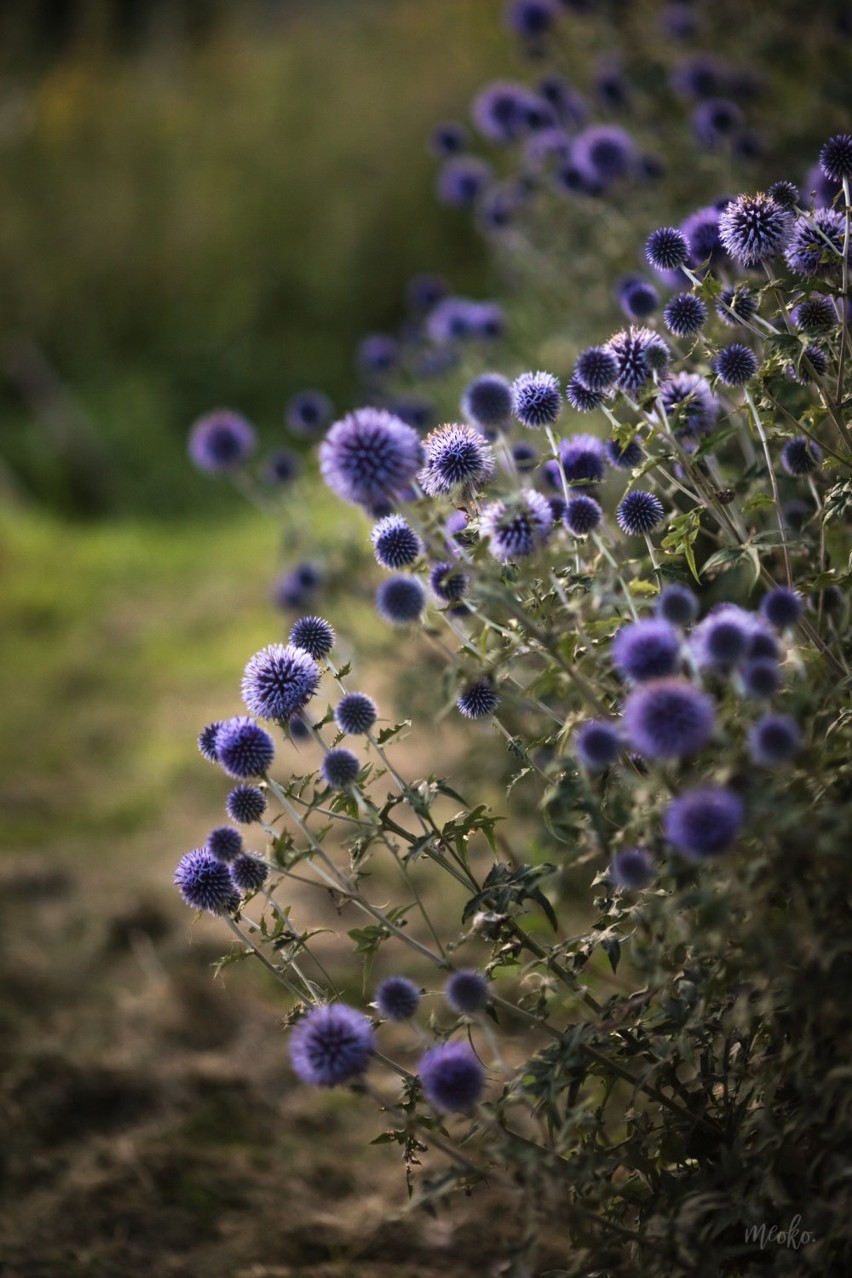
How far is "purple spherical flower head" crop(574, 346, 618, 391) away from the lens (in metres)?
1.96

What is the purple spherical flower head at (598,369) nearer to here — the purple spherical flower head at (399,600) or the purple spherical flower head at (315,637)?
the purple spherical flower head at (399,600)

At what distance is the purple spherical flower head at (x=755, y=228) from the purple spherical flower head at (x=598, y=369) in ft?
0.91

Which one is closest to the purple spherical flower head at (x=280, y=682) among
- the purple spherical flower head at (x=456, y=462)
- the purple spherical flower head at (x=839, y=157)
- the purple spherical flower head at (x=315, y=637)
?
the purple spherical flower head at (x=315, y=637)

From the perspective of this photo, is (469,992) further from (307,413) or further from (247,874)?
(307,413)

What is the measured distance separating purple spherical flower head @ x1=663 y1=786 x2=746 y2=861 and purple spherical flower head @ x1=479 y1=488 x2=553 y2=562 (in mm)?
496

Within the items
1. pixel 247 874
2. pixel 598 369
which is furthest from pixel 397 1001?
pixel 598 369

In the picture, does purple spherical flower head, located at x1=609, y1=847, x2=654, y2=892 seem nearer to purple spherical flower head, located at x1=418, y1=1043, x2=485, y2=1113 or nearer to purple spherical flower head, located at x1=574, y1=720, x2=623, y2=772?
purple spherical flower head, located at x1=574, y1=720, x2=623, y2=772

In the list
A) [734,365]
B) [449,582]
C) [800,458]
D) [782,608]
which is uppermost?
[734,365]

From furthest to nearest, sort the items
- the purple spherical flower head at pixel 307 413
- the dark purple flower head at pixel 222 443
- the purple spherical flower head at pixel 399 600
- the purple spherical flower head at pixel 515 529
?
the purple spherical flower head at pixel 307 413
the dark purple flower head at pixel 222 443
the purple spherical flower head at pixel 399 600
the purple spherical flower head at pixel 515 529

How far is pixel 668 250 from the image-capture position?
205 cm

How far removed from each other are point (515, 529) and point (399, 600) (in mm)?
223

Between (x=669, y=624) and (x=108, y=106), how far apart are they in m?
12.8

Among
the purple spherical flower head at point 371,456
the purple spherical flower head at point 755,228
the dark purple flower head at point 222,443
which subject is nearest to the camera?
the purple spherical flower head at point 371,456

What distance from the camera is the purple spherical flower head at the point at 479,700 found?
1.92 m
